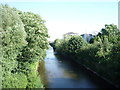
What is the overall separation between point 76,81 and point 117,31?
89.1ft

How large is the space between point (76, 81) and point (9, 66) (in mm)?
13134

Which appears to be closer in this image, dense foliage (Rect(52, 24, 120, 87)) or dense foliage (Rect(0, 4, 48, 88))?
dense foliage (Rect(0, 4, 48, 88))

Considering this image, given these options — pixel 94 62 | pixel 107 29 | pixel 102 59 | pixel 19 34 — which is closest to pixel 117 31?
pixel 107 29

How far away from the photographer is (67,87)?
924 inches

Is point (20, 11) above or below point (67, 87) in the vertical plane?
above

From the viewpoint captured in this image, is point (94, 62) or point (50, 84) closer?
point (50, 84)

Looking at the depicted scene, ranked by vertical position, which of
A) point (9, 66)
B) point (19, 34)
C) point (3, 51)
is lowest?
point (9, 66)

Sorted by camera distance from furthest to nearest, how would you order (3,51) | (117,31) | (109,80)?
(117,31) < (109,80) < (3,51)

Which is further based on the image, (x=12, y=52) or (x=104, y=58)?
(x=104, y=58)

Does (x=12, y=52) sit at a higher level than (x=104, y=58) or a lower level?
higher

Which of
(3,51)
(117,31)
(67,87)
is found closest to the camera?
(3,51)

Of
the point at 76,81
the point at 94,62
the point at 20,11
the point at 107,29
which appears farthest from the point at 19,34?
the point at 107,29

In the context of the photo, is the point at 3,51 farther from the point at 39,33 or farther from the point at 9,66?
the point at 39,33

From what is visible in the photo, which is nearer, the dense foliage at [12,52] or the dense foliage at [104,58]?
the dense foliage at [12,52]
